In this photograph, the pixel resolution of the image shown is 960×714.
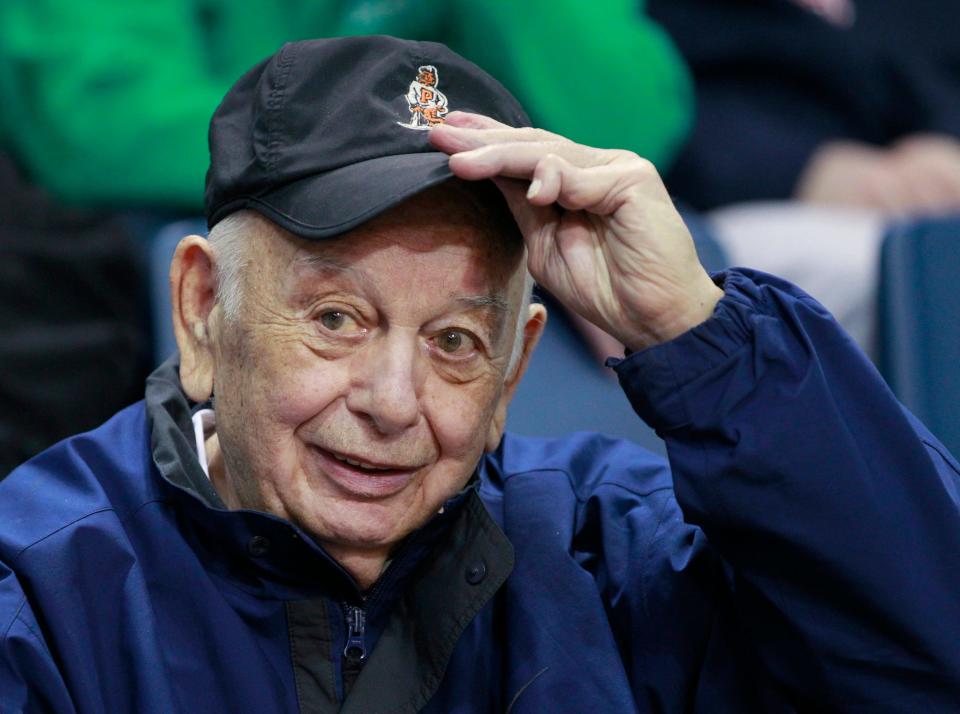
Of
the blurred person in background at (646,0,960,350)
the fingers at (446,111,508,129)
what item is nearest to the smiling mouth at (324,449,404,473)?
the fingers at (446,111,508,129)

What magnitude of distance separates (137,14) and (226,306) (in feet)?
4.81

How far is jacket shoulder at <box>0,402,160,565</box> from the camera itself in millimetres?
1431

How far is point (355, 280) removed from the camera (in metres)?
1.43

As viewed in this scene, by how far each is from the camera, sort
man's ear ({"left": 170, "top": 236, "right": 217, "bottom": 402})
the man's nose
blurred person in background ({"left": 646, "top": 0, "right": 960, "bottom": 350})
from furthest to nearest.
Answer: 1. blurred person in background ({"left": 646, "top": 0, "right": 960, "bottom": 350})
2. man's ear ({"left": 170, "top": 236, "right": 217, "bottom": 402})
3. the man's nose

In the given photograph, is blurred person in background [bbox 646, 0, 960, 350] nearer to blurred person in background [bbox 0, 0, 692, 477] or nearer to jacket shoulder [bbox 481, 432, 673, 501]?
→ blurred person in background [bbox 0, 0, 692, 477]

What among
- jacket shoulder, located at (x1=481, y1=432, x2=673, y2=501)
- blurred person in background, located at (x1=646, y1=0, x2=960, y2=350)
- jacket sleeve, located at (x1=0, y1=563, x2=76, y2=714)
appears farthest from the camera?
blurred person in background, located at (x1=646, y1=0, x2=960, y2=350)

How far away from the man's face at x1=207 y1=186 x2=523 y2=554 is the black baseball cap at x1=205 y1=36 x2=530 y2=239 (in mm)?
42

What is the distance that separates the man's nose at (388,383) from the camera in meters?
1.42

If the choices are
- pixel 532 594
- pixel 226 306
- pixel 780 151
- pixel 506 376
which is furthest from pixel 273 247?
pixel 780 151

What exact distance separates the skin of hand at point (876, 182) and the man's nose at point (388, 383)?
1910mm

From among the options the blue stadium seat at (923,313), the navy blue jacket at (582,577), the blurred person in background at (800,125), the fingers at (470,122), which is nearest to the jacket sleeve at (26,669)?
the navy blue jacket at (582,577)

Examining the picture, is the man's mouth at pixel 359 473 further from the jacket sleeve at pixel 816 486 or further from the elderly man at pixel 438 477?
the jacket sleeve at pixel 816 486

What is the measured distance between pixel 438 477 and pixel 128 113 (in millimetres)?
1465

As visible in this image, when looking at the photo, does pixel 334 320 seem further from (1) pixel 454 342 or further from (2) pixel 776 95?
(2) pixel 776 95
